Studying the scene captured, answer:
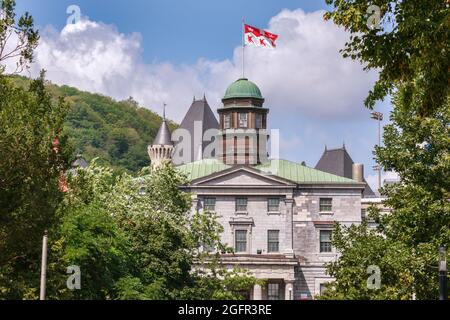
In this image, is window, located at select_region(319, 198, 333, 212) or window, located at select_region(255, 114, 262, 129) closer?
window, located at select_region(319, 198, 333, 212)

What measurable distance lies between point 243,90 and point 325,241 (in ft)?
59.2

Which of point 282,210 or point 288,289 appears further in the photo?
point 282,210

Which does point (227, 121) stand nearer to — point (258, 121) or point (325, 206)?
point (258, 121)

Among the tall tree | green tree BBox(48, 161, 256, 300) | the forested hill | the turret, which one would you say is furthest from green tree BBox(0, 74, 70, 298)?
the forested hill

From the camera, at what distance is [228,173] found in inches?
3322

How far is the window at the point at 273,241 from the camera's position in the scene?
3329 inches

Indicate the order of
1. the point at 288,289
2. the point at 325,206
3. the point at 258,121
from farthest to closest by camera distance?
the point at 258,121 → the point at 325,206 → the point at 288,289

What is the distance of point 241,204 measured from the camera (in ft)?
279

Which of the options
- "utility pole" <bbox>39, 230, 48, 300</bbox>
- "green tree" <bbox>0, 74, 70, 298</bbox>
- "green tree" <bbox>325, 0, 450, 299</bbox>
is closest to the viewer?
"green tree" <bbox>0, 74, 70, 298</bbox>

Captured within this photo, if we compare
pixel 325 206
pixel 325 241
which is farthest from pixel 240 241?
pixel 325 206

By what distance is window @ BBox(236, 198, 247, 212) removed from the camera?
85.0 m

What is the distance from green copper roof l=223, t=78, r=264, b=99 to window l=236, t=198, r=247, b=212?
39.0 feet

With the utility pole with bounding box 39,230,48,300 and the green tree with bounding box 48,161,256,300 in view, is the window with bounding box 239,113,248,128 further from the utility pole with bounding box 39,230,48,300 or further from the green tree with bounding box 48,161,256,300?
the utility pole with bounding box 39,230,48,300
